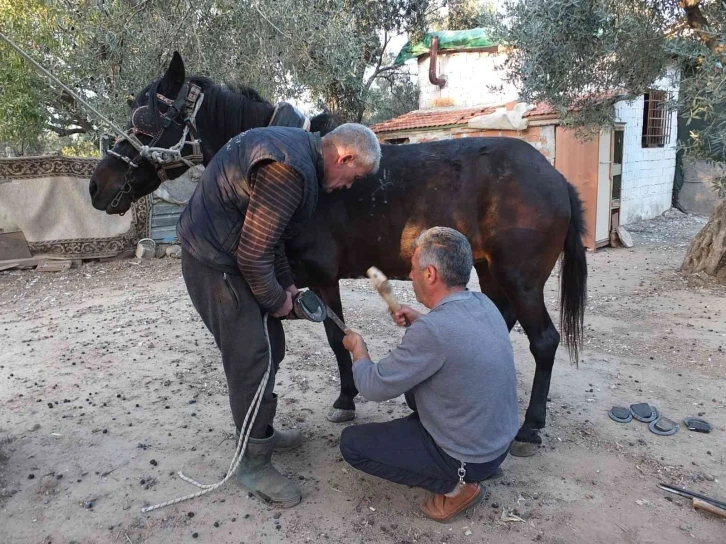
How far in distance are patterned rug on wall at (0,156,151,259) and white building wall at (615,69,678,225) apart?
33.3 feet

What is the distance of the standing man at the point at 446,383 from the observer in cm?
204

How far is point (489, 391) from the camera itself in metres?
2.11

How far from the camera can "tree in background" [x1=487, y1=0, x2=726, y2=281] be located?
5.72 m

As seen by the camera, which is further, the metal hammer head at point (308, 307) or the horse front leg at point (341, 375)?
the horse front leg at point (341, 375)

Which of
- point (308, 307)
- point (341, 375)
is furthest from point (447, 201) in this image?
point (341, 375)

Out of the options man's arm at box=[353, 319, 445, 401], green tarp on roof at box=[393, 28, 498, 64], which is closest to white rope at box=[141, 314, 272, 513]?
man's arm at box=[353, 319, 445, 401]

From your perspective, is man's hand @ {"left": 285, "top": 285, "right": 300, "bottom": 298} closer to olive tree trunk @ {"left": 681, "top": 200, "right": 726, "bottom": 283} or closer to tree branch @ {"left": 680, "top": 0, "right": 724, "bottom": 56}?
tree branch @ {"left": 680, "top": 0, "right": 724, "bottom": 56}

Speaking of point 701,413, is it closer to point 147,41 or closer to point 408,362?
point 408,362

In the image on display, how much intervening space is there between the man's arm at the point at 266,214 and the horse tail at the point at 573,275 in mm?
1884

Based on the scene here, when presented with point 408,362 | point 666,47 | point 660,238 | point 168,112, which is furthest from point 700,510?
point 660,238

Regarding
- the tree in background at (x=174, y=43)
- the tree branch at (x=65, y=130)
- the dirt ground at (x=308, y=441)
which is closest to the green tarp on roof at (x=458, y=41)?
the tree in background at (x=174, y=43)

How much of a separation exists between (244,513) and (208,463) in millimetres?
525

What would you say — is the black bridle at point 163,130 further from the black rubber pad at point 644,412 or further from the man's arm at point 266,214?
the black rubber pad at point 644,412

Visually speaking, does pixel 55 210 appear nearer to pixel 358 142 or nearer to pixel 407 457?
pixel 358 142
